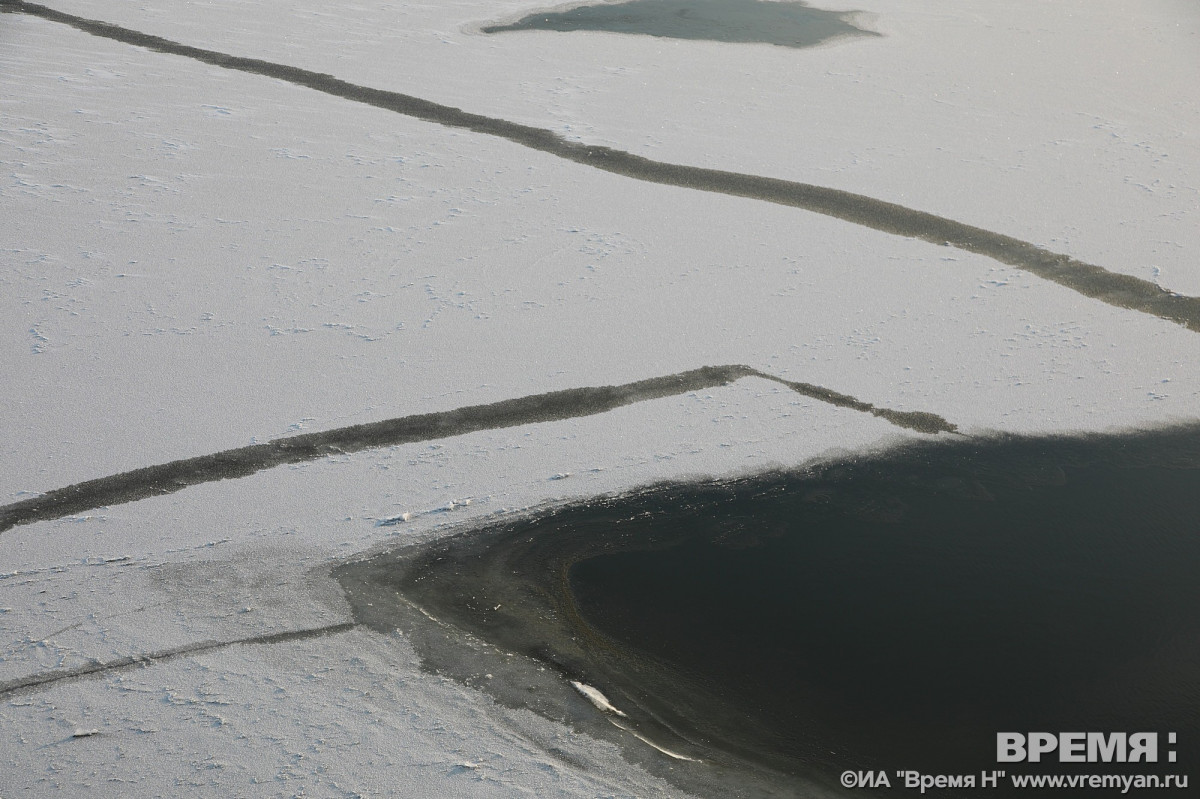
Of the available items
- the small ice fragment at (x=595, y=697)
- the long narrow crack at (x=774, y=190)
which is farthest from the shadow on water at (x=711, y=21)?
the small ice fragment at (x=595, y=697)

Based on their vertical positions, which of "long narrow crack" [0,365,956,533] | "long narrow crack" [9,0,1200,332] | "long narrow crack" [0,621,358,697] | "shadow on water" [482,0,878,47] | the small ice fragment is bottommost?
the small ice fragment

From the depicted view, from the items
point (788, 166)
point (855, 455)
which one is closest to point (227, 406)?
point (855, 455)

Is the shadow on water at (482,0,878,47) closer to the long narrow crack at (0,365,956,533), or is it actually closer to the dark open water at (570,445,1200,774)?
the long narrow crack at (0,365,956,533)

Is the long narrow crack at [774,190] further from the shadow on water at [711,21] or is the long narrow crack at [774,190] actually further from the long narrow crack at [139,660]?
the long narrow crack at [139,660]

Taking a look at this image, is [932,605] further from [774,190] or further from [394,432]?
[774,190]

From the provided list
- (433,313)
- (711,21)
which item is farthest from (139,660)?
(711,21)

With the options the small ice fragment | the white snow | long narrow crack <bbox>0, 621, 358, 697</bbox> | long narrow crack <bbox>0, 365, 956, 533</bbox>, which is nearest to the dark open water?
the small ice fragment
